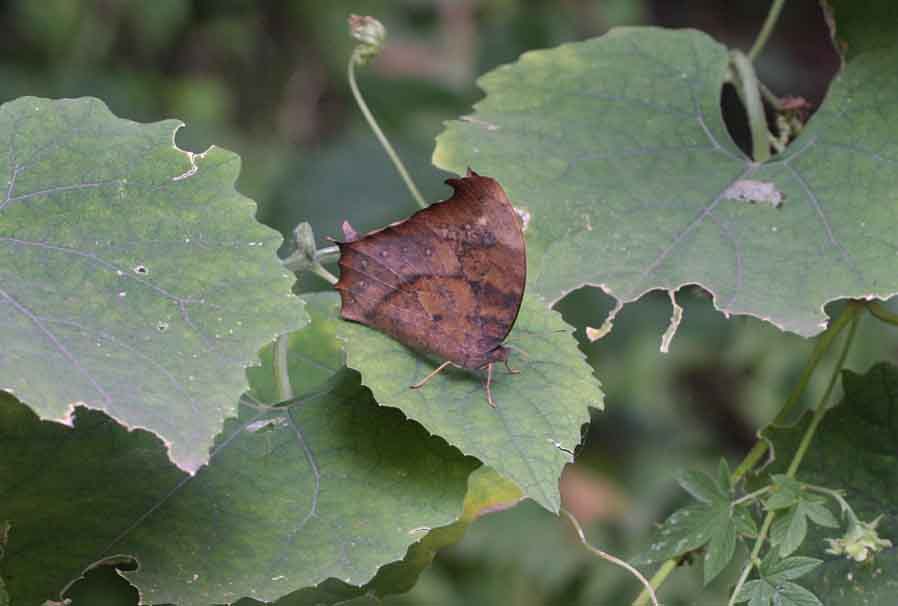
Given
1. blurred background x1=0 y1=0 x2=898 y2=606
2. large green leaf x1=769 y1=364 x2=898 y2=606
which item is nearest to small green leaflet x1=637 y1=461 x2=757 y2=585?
large green leaf x1=769 y1=364 x2=898 y2=606

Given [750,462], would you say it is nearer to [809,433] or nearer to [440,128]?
[809,433]

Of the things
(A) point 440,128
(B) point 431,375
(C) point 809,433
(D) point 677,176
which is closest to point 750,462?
(C) point 809,433

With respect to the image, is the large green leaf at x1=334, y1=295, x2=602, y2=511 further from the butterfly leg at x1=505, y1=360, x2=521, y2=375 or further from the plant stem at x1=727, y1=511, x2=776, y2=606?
the plant stem at x1=727, y1=511, x2=776, y2=606

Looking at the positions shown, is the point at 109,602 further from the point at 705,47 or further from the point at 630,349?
the point at 705,47

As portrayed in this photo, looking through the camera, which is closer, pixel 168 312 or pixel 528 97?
pixel 168 312

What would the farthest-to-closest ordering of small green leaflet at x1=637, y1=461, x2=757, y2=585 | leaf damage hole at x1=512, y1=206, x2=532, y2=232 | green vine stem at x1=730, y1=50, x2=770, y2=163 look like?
green vine stem at x1=730, y1=50, x2=770, y2=163
leaf damage hole at x1=512, y1=206, x2=532, y2=232
small green leaflet at x1=637, y1=461, x2=757, y2=585

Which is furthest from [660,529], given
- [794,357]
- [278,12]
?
[278,12]

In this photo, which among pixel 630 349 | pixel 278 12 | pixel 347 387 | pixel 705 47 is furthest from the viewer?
pixel 278 12

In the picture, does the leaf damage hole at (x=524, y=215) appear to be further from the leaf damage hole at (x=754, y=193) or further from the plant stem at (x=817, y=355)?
the plant stem at (x=817, y=355)
